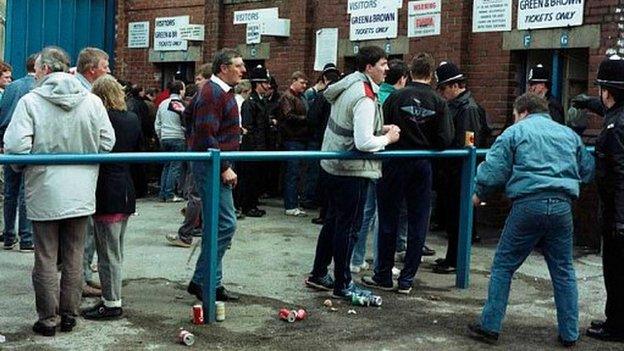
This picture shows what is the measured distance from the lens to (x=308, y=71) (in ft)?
51.2

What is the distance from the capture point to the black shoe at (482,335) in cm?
657

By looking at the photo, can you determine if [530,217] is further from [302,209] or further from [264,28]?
[264,28]

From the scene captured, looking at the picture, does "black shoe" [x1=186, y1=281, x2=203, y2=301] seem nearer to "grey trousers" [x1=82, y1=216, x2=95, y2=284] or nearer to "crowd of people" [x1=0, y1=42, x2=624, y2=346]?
"crowd of people" [x1=0, y1=42, x2=624, y2=346]

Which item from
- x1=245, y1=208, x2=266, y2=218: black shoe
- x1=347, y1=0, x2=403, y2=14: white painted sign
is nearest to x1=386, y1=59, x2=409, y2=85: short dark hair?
x1=245, y1=208, x2=266, y2=218: black shoe

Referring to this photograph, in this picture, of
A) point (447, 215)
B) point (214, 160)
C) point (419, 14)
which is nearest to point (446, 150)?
point (447, 215)

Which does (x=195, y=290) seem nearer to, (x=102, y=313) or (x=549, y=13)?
(x=102, y=313)

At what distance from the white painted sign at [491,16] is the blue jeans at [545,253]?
621 cm

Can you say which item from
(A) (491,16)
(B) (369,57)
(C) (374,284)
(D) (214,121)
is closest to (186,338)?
(D) (214,121)

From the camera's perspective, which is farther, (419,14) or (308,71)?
(308,71)

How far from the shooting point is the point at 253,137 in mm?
12797

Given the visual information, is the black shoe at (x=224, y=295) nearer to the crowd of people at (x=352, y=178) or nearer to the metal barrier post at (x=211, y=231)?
the crowd of people at (x=352, y=178)

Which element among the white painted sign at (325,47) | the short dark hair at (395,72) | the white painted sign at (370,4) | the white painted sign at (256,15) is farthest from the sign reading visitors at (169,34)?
the short dark hair at (395,72)

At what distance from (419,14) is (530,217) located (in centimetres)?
754

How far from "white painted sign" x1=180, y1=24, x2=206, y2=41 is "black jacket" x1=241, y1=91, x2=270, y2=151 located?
5051mm
